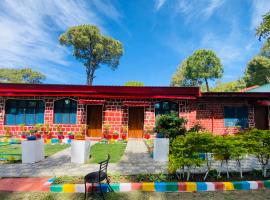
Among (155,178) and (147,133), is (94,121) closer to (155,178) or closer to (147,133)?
(147,133)

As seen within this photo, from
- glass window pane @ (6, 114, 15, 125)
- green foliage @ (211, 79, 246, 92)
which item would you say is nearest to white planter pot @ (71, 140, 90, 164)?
glass window pane @ (6, 114, 15, 125)

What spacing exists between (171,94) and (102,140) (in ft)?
17.4

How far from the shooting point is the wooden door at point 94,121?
13273 mm

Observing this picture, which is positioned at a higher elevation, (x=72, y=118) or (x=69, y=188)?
(x=72, y=118)

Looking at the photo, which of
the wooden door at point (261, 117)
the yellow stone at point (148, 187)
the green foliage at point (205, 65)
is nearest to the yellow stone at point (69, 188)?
the yellow stone at point (148, 187)

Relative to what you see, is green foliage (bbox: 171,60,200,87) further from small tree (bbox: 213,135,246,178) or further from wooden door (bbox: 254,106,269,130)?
small tree (bbox: 213,135,246,178)

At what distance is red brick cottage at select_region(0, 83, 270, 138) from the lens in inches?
510

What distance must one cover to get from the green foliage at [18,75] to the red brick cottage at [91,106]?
43.4 meters

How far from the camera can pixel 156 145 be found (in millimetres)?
8023

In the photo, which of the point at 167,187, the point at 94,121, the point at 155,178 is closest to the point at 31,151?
the point at 155,178

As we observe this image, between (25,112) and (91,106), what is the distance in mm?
4286

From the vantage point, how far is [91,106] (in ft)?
43.8

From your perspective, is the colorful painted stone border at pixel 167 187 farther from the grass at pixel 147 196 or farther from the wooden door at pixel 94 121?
the wooden door at pixel 94 121

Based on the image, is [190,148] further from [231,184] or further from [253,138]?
[253,138]
